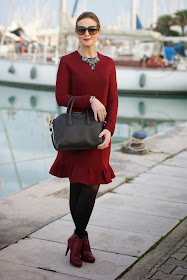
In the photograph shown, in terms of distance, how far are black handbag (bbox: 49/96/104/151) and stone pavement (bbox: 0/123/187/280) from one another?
0.95 m

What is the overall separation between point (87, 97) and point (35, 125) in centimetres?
1156

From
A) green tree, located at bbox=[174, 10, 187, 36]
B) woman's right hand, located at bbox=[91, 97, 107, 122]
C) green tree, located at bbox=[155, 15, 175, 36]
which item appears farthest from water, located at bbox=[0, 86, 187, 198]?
green tree, located at bbox=[155, 15, 175, 36]

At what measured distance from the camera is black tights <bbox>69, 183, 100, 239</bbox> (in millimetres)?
3625

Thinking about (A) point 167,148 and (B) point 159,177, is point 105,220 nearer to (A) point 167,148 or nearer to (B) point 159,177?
(B) point 159,177

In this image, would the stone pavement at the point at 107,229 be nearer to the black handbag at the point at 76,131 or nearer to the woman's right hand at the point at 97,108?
the black handbag at the point at 76,131

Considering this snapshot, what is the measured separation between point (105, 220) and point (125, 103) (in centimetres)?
1761

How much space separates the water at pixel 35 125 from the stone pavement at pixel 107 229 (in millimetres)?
1813

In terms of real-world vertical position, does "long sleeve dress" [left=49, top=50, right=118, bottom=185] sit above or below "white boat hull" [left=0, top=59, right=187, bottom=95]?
above

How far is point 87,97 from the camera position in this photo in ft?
11.3

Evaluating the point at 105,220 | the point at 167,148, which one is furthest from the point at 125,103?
the point at 105,220

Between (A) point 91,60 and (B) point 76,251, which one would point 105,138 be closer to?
(A) point 91,60

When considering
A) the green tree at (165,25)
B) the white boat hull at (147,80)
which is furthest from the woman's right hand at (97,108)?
the green tree at (165,25)

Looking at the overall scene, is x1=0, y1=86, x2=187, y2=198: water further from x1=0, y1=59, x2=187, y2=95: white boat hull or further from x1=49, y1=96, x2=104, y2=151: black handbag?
x1=49, y1=96, x2=104, y2=151: black handbag

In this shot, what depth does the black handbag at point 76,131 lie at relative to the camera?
3410 millimetres
